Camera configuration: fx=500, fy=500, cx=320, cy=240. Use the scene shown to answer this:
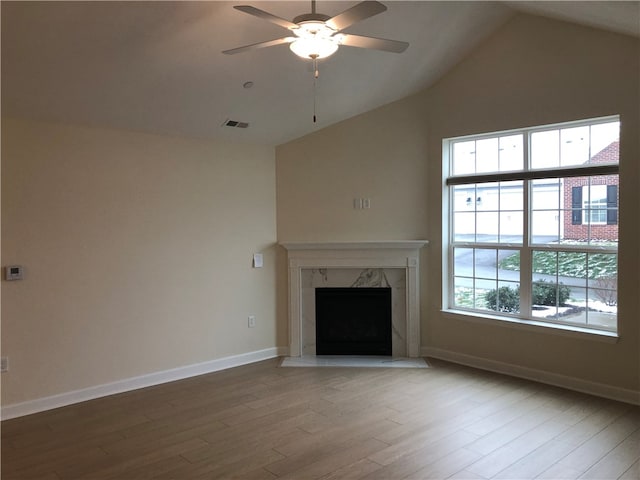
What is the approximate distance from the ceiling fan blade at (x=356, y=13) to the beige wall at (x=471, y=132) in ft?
8.62

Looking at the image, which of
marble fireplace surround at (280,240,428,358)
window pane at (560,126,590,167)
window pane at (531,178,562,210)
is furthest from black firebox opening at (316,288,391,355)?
window pane at (560,126,590,167)

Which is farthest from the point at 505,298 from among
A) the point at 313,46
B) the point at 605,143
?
the point at 313,46

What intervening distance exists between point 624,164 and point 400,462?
294 centimetres

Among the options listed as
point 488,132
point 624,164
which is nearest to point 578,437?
point 624,164

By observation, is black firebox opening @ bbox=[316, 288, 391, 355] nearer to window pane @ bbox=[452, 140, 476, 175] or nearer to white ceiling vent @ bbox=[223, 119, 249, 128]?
window pane @ bbox=[452, 140, 476, 175]

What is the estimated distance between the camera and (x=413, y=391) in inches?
173

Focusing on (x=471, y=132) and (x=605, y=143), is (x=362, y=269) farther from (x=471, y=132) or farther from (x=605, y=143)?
(x=605, y=143)

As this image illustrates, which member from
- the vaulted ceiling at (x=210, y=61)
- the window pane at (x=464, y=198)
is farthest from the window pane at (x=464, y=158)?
the vaulted ceiling at (x=210, y=61)

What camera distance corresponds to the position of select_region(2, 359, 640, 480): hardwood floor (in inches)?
120

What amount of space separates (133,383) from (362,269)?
2573 millimetres

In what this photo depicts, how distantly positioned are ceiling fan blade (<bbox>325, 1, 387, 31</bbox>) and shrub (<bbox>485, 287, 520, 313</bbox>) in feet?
10.9

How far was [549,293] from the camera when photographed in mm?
4676

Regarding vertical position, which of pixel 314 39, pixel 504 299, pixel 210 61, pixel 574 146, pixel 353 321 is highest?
pixel 210 61

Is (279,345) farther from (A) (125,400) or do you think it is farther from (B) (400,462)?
(B) (400,462)
